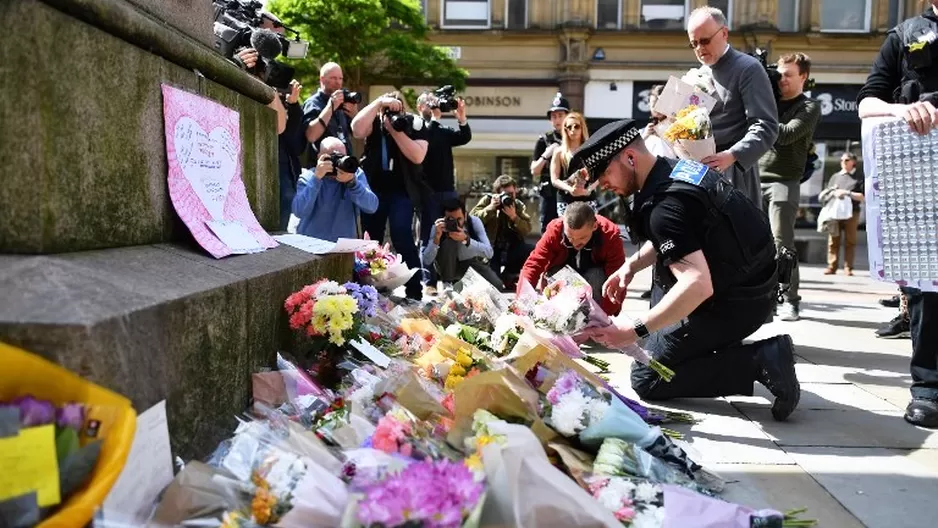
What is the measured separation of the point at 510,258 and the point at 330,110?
8.77ft

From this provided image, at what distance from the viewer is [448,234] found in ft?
21.9

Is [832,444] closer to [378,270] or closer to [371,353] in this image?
[371,353]

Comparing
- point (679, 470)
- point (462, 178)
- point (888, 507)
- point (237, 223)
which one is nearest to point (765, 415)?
point (888, 507)

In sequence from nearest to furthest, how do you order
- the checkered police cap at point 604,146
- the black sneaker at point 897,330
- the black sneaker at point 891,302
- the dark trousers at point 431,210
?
the checkered police cap at point 604,146
the black sneaker at point 897,330
the dark trousers at point 431,210
the black sneaker at point 891,302

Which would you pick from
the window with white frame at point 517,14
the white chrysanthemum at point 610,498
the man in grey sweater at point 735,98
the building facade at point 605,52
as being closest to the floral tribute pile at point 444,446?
the white chrysanthemum at point 610,498

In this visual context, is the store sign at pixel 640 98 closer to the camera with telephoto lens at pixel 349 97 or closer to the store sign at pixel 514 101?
the store sign at pixel 514 101

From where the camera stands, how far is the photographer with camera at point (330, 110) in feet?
19.2

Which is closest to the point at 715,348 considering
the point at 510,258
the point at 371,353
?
the point at 371,353

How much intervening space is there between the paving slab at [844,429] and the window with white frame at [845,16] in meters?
19.3

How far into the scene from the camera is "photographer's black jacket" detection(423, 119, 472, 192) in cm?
682

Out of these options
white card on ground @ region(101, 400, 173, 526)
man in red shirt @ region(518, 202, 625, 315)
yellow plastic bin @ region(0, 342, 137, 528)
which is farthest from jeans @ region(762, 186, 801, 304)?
yellow plastic bin @ region(0, 342, 137, 528)

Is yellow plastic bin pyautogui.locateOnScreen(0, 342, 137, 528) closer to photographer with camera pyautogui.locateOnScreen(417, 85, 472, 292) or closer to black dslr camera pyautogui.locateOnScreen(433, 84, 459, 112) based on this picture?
photographer with camera pyautogui.locateOnScreen(417, 85, 472, 292)

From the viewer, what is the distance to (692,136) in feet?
12.7

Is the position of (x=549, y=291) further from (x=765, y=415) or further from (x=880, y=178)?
(x=880, y=178)
